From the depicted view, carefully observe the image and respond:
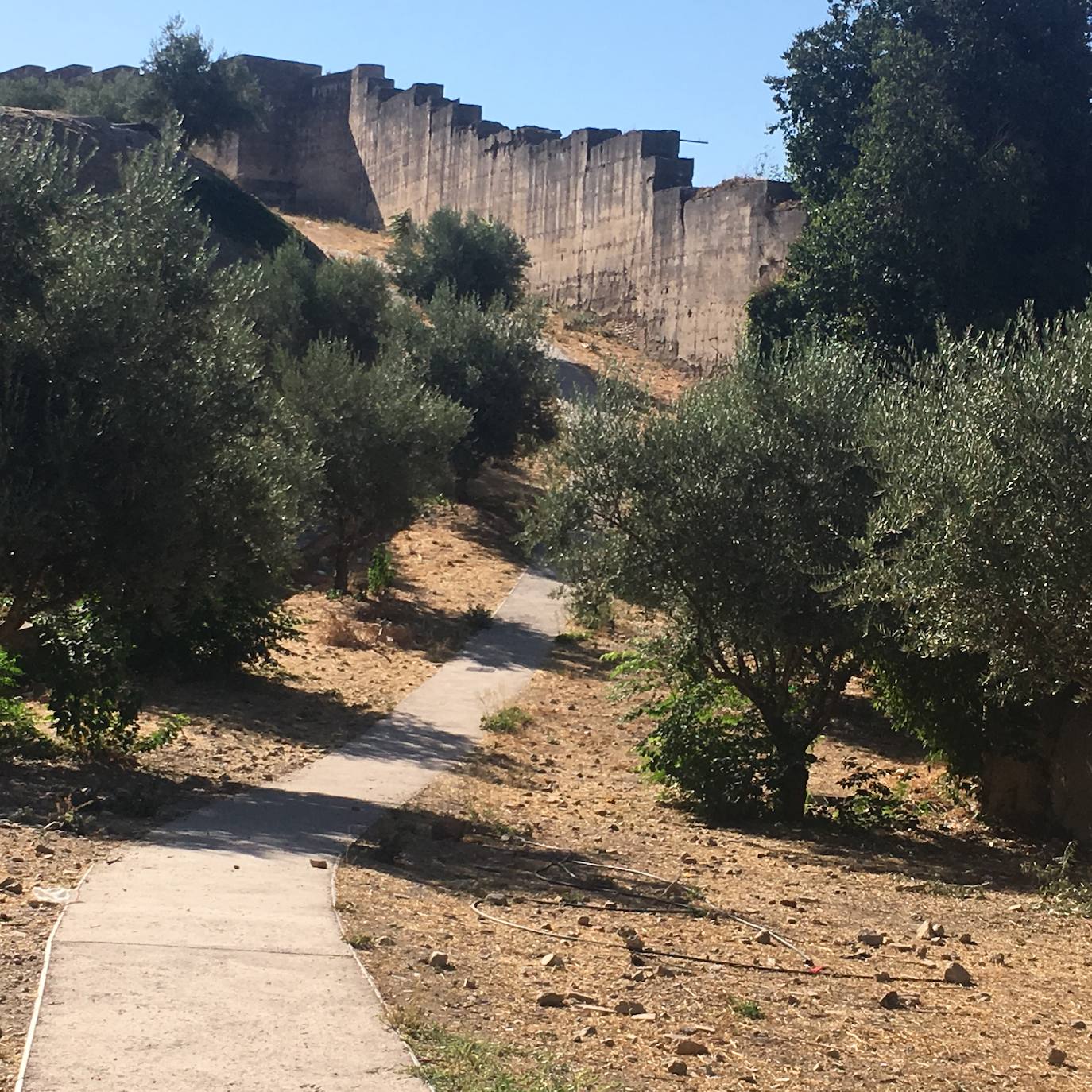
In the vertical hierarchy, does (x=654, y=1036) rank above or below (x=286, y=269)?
below

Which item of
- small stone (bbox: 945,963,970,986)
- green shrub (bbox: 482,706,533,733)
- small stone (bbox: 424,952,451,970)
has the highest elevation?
small stone (bbox: 424,952,451,970)

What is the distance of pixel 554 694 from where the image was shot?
18656 mm

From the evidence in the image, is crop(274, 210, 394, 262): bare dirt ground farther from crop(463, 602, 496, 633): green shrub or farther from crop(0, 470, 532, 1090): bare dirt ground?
crop(463, 602, 496, 633): green shrub

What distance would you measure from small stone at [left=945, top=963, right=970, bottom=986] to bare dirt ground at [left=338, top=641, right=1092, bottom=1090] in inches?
1.8

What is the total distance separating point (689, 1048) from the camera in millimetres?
5398

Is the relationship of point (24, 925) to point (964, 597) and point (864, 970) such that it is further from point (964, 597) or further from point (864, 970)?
point (964, 597)

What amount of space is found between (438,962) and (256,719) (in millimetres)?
8764

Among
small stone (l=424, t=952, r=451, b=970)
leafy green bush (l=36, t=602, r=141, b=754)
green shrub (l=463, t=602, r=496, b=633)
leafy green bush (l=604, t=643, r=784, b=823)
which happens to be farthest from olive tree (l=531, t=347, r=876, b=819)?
green shrub (l=463, t=602, r=496, b=633)

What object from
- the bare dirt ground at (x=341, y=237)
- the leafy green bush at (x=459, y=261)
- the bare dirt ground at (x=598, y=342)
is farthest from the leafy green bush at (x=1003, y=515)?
the bare dirt ground at (x=341, y=237)

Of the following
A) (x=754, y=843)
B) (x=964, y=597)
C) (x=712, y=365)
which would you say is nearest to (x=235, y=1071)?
(x=964, y=597)

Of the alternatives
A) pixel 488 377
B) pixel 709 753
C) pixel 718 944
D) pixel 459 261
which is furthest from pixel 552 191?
pixel 718 944

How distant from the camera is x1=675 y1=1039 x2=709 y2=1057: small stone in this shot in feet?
17.7

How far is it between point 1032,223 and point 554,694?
1200 cm

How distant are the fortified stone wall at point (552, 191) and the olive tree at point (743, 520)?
22775 millimetres
